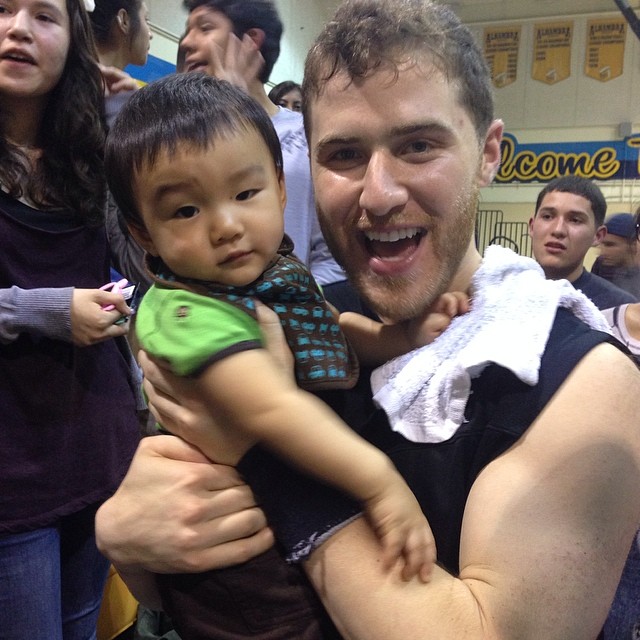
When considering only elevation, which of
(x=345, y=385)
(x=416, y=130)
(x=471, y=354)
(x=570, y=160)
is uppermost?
(x=416, y=130)

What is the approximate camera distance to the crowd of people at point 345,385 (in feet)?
3.05

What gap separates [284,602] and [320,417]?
0.32m

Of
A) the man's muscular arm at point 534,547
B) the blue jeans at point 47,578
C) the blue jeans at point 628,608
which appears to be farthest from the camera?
the blue jeans at point 628,608

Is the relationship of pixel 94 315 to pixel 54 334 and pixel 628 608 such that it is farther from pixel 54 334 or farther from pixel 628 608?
pixel 628 608

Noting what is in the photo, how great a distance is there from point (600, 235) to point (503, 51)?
6.96 meters

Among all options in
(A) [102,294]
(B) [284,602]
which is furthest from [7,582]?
(B) [284,602]

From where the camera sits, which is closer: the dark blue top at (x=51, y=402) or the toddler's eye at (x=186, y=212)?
the toddler's eye at (x=186, y=212)

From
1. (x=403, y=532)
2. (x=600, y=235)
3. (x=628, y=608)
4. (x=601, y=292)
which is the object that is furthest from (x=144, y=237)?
(x=600, y=235)

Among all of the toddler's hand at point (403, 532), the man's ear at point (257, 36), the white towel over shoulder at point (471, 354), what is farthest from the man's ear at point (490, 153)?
the man's ear at point (257, 36)

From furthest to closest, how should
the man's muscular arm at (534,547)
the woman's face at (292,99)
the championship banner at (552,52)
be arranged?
the championship banner at (552,52) < the woman's face at (292,99) < the man's muscular arm at (534,547)

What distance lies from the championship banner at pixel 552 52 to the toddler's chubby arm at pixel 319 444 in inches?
422

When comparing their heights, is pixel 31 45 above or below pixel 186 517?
above

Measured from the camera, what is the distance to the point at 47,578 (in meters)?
1.73

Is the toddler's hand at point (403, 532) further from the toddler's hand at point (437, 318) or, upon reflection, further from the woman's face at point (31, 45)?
the woman's face at point (31, 45)
